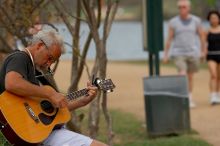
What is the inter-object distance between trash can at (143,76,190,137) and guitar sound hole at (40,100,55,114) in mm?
4013

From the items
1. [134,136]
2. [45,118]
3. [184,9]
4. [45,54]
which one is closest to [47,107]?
[45,118]

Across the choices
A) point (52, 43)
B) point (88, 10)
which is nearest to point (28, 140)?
point (52, 43)

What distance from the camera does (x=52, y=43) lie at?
18.8 ft

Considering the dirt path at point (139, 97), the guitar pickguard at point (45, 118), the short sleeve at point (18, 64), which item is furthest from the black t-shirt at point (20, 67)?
the dirt path at point (139, 97)

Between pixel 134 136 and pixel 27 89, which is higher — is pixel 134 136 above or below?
below

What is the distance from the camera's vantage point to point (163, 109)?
986 cm

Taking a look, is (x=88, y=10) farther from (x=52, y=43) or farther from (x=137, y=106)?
(x=137, y=106)

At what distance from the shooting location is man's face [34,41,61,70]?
5730 mm

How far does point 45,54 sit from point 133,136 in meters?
4.55

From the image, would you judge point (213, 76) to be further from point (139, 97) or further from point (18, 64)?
point (18, 64)

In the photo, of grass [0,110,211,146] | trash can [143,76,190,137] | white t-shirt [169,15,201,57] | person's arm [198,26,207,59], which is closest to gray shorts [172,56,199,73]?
white t-shirt [169,15,201,57]

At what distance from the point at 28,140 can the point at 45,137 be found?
0.13 m

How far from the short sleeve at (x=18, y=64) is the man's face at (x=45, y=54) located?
0.36 feet

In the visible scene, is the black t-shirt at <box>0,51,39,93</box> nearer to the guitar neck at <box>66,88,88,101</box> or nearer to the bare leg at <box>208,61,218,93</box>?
the guitar neck at <box>66,88,88,101</box>
